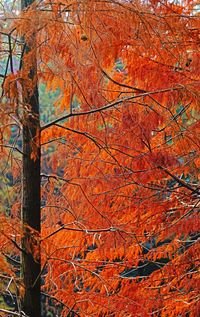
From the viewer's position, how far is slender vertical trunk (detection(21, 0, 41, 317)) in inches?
113

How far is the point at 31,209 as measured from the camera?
118 inches

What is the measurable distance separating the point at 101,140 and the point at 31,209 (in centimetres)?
55

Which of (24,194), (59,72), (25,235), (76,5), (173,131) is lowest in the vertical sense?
(25,235)

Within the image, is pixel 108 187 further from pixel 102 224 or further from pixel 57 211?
pixel 57 211

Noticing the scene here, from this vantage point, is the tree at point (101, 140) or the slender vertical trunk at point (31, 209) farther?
the slender vertical trunk at point (31, 209)

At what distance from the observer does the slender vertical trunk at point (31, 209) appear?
288 cm

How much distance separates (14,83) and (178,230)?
7.78ft

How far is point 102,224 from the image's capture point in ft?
13.5

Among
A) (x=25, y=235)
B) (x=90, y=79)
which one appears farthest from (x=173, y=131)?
(x=25, y=235)

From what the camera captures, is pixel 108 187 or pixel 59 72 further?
pixel 108 187

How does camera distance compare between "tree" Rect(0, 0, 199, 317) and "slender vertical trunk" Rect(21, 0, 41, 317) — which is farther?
"slender vertical trunk" Rect(21, 0, 41, 317)

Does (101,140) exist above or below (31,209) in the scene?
above

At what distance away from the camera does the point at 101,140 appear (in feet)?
9.67

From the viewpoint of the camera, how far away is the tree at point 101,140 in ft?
8.60
